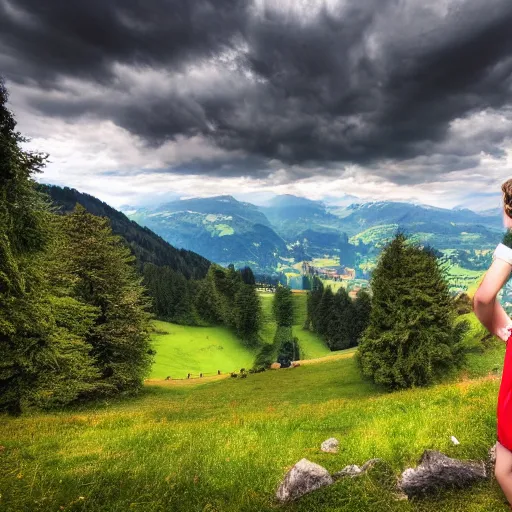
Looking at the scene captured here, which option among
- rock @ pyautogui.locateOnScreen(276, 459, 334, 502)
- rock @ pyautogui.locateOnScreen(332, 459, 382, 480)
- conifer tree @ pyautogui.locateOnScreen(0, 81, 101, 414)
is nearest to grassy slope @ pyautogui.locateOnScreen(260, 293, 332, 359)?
conifer tree @ pyautogui.locateOnScreen(0, 81, 101, 414)

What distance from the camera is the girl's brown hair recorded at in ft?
11.6

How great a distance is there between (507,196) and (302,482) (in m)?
6.20

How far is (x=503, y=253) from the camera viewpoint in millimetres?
3465

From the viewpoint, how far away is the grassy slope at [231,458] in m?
6.31

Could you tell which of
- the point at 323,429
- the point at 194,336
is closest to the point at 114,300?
the point at 323,429

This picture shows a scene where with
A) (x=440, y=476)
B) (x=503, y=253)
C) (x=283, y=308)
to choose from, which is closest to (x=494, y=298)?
(x=503, y=253)

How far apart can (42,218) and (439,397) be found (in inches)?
787

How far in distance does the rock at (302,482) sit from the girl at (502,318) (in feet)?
11.3

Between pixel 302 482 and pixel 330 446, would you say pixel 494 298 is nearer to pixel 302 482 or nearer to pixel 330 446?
pixel 302 482

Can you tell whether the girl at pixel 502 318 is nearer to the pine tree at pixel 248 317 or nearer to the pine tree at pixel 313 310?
the pine tree at pixel 248 317

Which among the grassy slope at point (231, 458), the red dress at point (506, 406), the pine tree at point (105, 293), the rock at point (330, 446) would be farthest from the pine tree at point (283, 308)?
the red dress at point (506, 406)

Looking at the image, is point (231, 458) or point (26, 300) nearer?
point (231, 458)

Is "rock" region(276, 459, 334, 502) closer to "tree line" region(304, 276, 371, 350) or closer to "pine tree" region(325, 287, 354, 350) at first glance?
"tree line" region(304, 276, 371, 350)

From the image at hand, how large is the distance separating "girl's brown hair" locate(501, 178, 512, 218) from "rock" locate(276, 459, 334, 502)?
5908 millimetres
